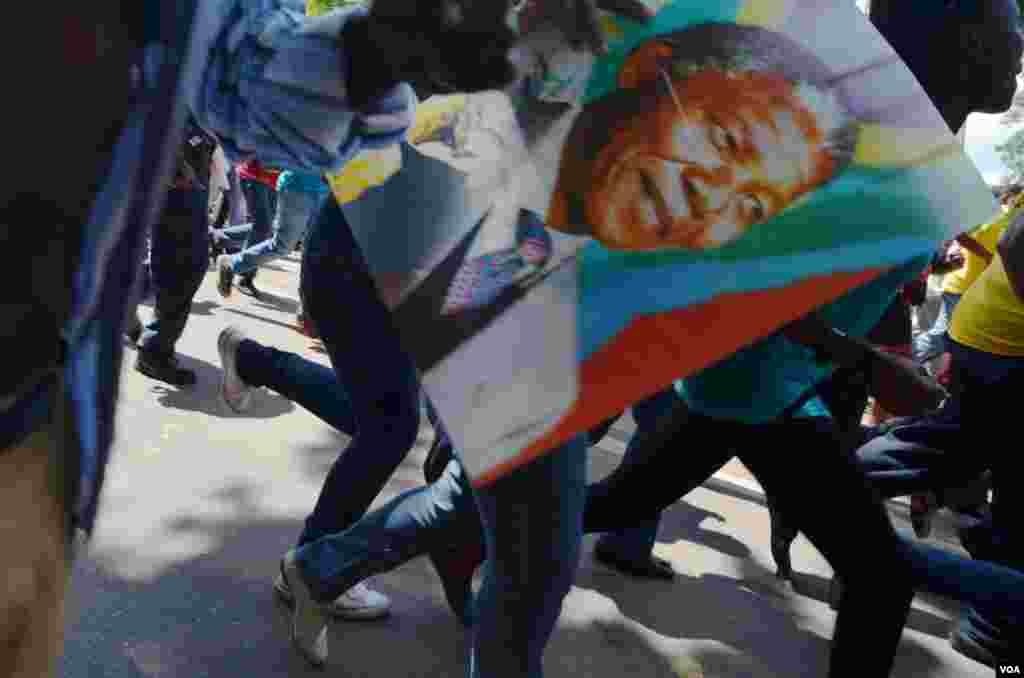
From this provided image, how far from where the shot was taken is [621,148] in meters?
1.29

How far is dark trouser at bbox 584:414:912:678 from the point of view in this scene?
2205 mm

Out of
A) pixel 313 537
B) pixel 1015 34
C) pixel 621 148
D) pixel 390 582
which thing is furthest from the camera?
pixel 390 582

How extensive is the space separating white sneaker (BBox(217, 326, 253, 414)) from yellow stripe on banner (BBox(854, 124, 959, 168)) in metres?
2.22

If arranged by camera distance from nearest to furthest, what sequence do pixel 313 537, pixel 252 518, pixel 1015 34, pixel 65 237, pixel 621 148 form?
pixel 65 237, pixel 621 148, pixel 1015 34, pixel 313 537, pixel 252 518

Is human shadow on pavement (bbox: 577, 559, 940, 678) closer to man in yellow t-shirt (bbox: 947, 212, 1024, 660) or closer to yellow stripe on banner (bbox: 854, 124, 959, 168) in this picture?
man in yellow t-shirt (bbox: 947, 212, 1024, 660)

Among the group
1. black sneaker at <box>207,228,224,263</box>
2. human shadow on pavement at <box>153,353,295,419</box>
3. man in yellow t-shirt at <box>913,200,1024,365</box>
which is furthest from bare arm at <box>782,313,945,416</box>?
black sneaker at <box>207,228,224,263</box>

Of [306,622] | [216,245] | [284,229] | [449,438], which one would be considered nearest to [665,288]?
[449,438]

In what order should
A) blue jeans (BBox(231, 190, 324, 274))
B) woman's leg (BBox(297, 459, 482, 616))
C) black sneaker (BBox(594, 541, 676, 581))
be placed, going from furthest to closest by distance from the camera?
1. blue jeans (BBox(231, 190, 324, 274))
2. black sneaker (BBox(594, 541, 676, 581))
3. woman's leg (BBox(297, 459, 482, 616))

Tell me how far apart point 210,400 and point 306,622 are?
2.26 m

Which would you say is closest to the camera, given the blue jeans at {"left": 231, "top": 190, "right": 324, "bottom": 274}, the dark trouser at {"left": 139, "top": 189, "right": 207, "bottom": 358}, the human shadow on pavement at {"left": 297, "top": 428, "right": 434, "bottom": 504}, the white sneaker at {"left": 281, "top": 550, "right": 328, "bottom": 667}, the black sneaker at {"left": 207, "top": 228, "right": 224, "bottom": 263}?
the white sneaker at {"left": 281, "top": 550, "right": 328, "bottom": 667}

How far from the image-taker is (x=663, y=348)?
1.28 m

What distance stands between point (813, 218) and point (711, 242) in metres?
0.17

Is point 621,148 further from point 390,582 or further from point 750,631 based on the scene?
point 750,631

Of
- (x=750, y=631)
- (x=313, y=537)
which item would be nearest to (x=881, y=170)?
(x=313, y=537)
